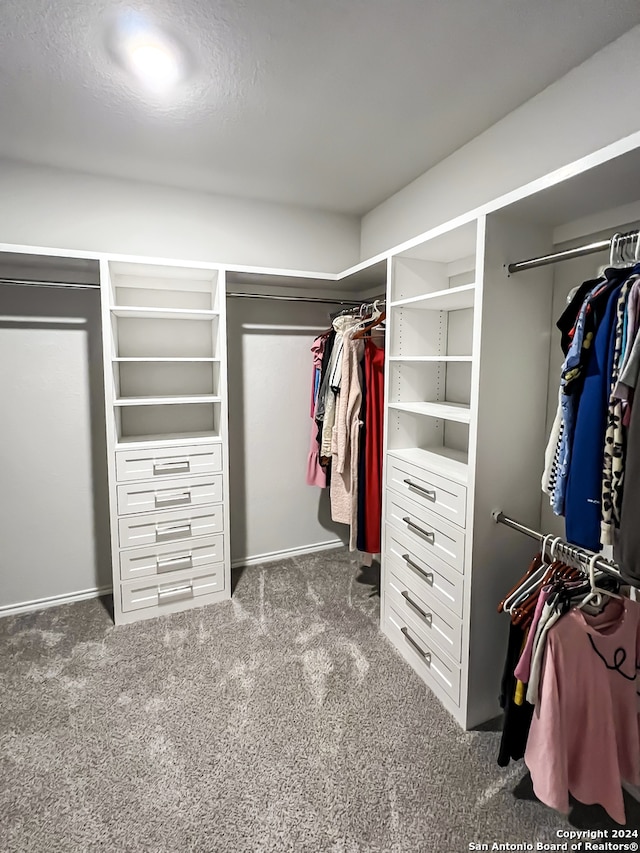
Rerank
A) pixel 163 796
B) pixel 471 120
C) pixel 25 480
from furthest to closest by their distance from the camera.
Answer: pixel 25 480 → pixel 471 120 → pixel 163 796

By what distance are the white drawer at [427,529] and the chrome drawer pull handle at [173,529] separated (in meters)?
1.20

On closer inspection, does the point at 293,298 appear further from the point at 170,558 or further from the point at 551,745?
the point at 551,745

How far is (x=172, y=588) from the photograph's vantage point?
261cm

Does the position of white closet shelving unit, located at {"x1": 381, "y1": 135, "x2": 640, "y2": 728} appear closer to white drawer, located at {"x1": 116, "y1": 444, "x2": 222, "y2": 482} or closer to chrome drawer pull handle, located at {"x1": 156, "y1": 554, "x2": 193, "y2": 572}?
white drawer, located at {"x1": 116, "y1": 444, "x2": 222, "y2": 482}

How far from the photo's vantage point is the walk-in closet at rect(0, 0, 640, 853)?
1360 mm

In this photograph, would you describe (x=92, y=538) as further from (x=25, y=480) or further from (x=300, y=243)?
(x=300, y=243)

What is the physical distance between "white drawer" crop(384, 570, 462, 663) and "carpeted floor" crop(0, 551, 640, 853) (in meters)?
0.26

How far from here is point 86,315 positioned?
103 inches

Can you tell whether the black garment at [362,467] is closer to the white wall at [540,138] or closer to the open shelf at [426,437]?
the open shelf at [426,437]

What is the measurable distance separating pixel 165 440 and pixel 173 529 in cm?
53

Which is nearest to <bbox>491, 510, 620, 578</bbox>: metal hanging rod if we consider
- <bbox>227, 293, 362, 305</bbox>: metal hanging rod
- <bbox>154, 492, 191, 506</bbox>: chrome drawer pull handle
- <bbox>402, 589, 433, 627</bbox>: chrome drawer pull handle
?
<bbox>402, 589, 433, 627</bbox>: chrome drawer pull handle

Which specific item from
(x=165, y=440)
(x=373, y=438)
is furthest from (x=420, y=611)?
(x=165, y=440)

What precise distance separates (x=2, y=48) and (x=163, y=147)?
0.77m

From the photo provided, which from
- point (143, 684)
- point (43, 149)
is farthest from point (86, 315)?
point (143, 684)
